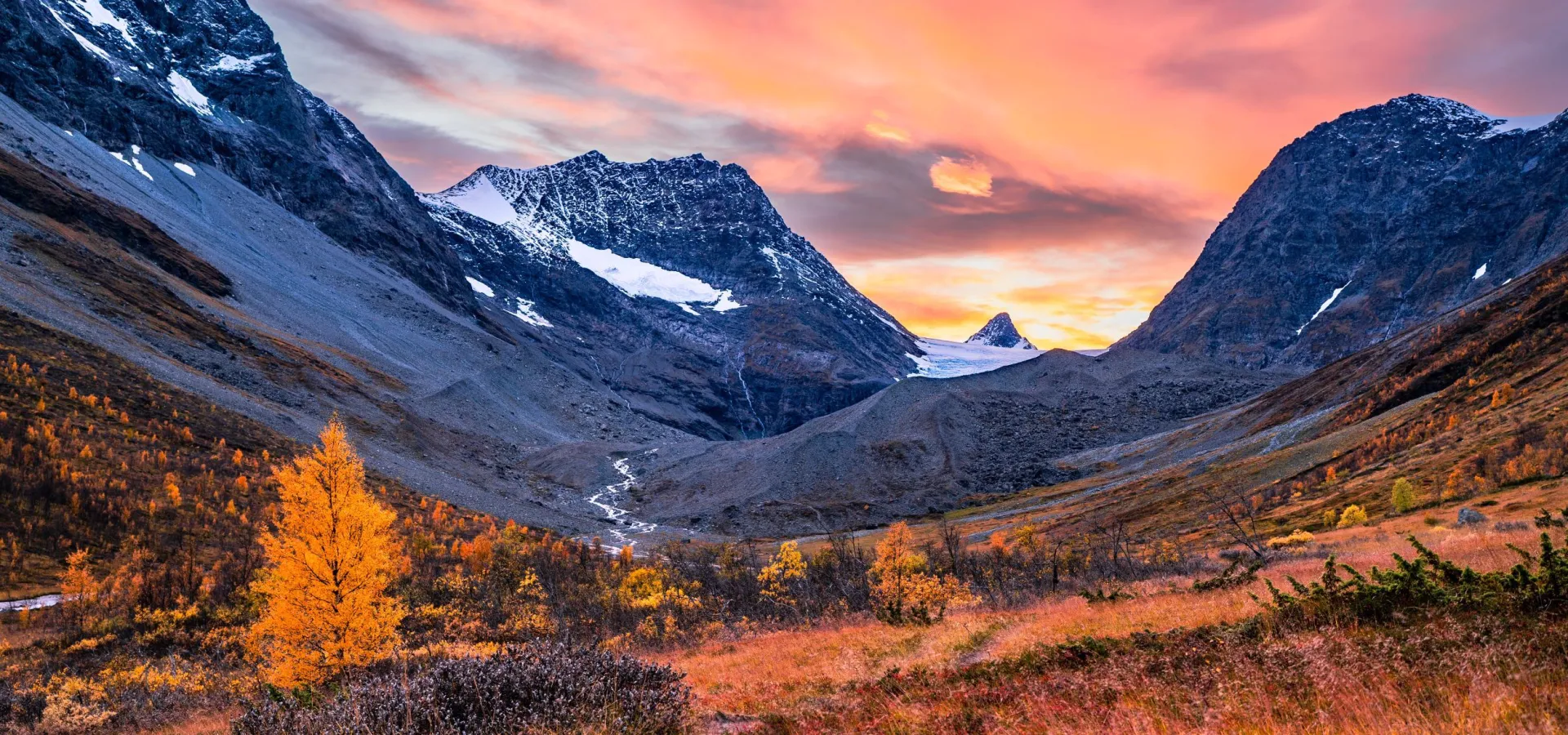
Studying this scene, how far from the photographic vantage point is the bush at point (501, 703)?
767 cm

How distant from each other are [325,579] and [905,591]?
2129 centimetres

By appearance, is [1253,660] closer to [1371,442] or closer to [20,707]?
[20,707]

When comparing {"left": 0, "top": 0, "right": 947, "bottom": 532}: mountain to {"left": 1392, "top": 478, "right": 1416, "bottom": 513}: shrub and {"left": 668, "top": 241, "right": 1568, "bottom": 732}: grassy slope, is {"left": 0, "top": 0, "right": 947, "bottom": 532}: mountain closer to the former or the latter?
{"left": 668, "top": 241, "right": 1568, "bottom": 732}: grassy slope

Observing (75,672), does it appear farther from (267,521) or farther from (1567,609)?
(1567,609)

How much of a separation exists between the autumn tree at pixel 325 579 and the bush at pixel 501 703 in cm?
1191

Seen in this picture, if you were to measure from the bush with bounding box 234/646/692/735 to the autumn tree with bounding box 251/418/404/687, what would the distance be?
11.9m

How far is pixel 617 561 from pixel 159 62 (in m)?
220

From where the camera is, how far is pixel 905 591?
3100 cm

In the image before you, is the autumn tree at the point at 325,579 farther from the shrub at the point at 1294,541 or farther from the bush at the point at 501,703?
the shrub at the point at 1294,541

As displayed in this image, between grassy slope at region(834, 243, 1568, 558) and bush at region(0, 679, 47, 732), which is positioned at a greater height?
grassy slope at region(834, 243, 1568, 558)

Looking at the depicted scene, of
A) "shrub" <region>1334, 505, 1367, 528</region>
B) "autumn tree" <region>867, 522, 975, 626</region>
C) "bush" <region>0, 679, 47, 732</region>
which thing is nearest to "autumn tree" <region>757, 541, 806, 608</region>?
"autumn tree" <region>867, 522, 975, 626</region>

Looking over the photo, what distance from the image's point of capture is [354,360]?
390 ft

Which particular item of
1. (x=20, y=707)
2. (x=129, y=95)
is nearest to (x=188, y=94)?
(x=129, y=95)

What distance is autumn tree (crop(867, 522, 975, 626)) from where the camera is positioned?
20.2 metres
